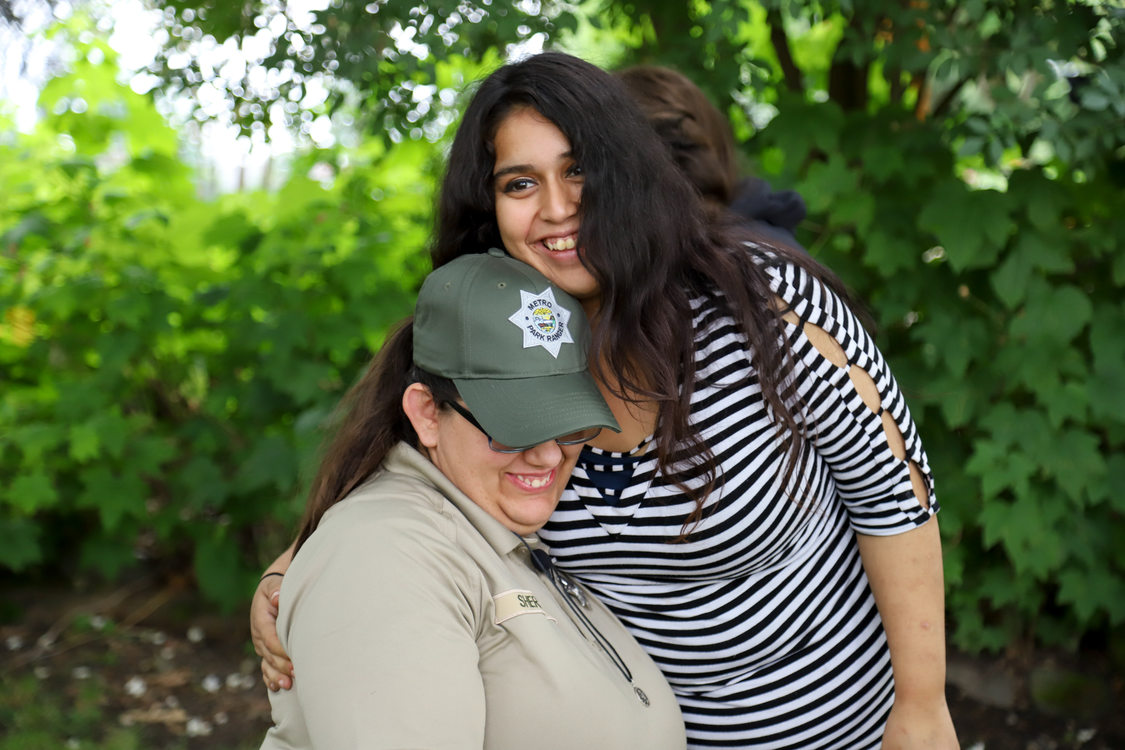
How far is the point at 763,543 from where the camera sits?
1.79 metres

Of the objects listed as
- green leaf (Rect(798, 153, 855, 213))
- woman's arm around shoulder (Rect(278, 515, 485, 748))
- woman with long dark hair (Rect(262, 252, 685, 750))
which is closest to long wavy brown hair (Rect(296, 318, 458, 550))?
woman with long dark hair (Rect(262, 252, 685, 750))

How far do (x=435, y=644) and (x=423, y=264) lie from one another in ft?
9.28

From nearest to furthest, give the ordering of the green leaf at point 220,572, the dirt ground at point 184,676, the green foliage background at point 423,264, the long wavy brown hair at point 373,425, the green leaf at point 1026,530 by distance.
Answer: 1. the long wavy brown hair at point 373,425
2. the green foliage background at point 423,264
3. the green leaf at point 1026,530
4. the dirt ground at point 184,676
5. the green leaf at point 220,572

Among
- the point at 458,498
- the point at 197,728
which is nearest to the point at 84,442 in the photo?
the point at 197,728

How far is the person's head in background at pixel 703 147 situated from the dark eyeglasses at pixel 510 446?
112 centimetres

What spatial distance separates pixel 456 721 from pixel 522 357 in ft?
1.87

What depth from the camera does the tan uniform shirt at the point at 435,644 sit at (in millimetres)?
1304

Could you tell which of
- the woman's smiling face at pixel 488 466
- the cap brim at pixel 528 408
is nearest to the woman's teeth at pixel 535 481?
the woman's smiling face at pixel 488 466

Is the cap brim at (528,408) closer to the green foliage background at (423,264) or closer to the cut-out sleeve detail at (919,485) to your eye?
the cut-out sleeve detail at (919,485)

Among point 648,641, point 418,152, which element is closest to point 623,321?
point 648,641

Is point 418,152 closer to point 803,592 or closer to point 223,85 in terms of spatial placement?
point 223,85

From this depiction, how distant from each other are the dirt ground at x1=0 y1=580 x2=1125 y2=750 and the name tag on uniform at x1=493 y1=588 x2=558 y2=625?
251 cm

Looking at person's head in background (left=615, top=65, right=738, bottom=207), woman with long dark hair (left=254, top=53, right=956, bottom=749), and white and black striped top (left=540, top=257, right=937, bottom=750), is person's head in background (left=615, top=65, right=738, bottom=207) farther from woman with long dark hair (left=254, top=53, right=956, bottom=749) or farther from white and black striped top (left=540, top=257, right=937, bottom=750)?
white and black striped top (left=540, top=257, right=937, bottom=750)

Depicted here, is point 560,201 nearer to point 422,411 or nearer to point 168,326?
point 422,411
